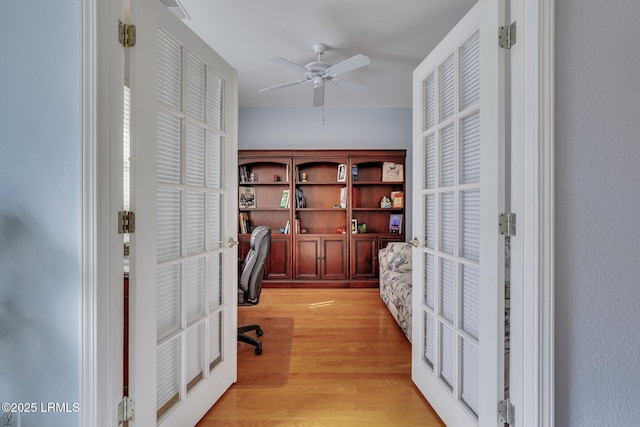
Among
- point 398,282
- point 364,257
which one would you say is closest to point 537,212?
point 398,282

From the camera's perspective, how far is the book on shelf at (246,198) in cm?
426

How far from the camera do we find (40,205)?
3.34ft

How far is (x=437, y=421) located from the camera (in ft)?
4.93

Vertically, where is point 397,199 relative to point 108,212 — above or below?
above

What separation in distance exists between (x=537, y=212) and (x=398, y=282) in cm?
192

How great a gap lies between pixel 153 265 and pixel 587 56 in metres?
1.78

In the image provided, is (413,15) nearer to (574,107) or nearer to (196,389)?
(574,107)

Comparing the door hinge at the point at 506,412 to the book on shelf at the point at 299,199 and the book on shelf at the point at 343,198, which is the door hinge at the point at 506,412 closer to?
the book on shelf at the point at 343,198

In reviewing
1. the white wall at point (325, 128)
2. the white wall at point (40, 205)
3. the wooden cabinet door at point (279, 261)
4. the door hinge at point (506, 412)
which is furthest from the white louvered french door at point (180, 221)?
the white wall at point (325, 128)

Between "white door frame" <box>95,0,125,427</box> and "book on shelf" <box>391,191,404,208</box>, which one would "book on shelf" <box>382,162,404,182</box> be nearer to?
"book on shelf" <box>391,191,404,208</box>

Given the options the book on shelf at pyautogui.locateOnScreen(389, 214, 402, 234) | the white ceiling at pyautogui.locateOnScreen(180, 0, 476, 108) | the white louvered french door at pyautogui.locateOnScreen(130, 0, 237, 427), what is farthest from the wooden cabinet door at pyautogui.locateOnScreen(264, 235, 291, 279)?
the white louvered french door at pyautogui.locateOnScreen(130, 0, 237, 427)

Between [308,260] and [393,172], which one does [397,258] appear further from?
→ [393,172]

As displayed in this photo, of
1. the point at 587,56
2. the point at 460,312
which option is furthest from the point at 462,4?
the point at 460,312

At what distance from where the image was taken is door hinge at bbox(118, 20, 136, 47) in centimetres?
108
